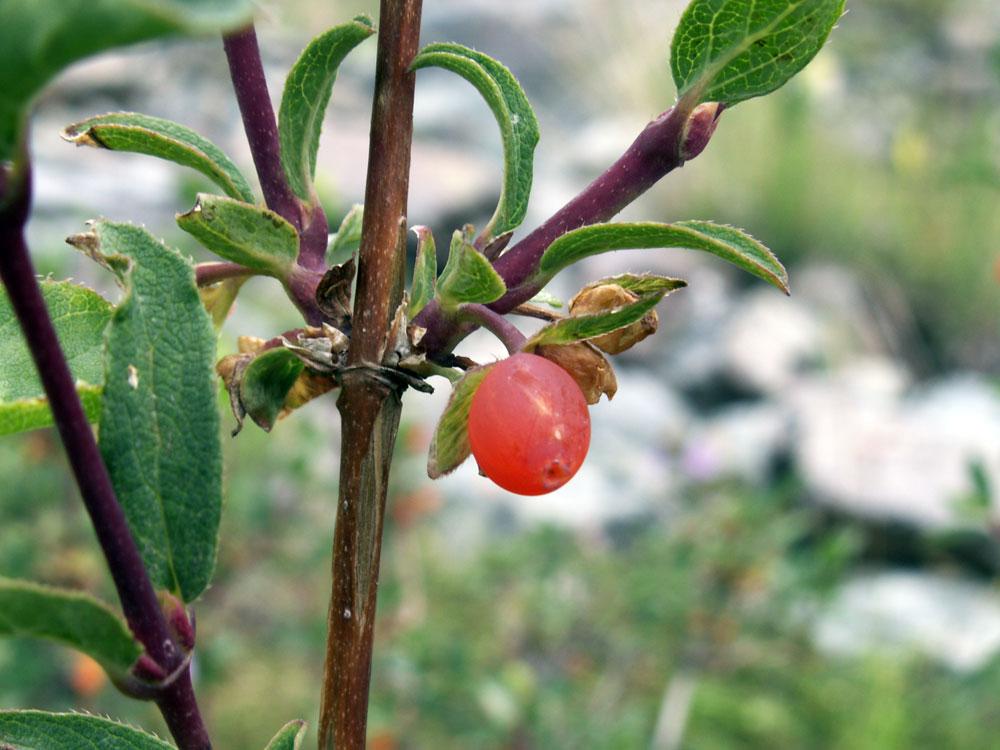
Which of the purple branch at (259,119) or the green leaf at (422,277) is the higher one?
the purple branch at (259,119)

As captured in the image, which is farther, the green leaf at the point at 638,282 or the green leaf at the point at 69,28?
the green leaf at the point at 638,282

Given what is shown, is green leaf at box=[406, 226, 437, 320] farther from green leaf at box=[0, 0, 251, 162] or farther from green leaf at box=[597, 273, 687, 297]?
green leaf at box=[0, 0, 251, 162]

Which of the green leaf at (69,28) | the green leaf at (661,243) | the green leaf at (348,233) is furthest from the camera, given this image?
the green leaf at (348,233)

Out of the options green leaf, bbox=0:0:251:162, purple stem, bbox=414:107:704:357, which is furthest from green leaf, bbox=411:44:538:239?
green leaf, bbox=0:0:251:162

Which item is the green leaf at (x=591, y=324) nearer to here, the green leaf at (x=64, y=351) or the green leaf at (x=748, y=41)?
the green leaf at (x=748, y=41)

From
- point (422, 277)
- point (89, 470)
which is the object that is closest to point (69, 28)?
point (89, 470)

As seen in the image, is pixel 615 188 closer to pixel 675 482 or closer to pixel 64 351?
pixel 64 351

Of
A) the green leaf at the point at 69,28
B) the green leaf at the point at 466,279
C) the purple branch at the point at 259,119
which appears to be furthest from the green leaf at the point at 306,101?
the green leaf at the point at 69,28
